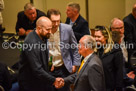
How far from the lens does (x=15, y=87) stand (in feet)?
11.4

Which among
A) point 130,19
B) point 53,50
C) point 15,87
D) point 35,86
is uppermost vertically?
point 130,19

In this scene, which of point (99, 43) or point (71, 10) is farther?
point (71, 10)

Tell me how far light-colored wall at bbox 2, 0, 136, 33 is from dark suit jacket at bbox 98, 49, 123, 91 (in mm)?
3578

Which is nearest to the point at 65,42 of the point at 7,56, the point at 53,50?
the point at 53,50

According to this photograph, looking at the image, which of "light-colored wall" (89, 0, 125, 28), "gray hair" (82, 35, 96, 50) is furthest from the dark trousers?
"light-colored wall" (89, 0, 125, 28)

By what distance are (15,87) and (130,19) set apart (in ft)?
7.67

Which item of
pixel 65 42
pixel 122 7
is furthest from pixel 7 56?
pixel 122 7

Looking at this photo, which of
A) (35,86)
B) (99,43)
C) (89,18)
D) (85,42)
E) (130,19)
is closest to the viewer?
(85,42)

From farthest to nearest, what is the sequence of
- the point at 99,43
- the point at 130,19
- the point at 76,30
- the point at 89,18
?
the point at 89,18 < the point at 130,19 < the point at 76,30 < the point at 99,43

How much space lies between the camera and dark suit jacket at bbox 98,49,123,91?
2.90 metres

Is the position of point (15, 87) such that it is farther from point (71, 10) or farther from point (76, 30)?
point (71, 10)

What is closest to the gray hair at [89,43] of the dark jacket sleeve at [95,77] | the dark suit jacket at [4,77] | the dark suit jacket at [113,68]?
the dark jacket sleeve at [95,77]

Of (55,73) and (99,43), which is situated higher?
(99,43)

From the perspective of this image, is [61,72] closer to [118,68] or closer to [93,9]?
[118,68]
